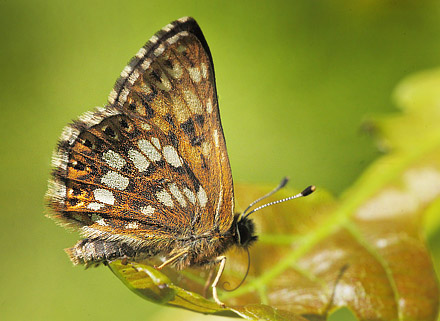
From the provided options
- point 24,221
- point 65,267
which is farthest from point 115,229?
point 24,221

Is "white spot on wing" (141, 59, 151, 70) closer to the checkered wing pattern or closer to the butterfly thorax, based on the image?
the checkered wing pattern

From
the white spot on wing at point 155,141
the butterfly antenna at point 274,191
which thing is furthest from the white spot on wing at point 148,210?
the butterfly antenna at point 274,191

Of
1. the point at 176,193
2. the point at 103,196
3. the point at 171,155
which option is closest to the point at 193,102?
the point at 171,155

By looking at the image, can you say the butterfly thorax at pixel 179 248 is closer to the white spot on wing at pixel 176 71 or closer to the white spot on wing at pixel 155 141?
the white spot on wing at pixel 155 141

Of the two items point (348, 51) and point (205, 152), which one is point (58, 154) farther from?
point (348, 51)

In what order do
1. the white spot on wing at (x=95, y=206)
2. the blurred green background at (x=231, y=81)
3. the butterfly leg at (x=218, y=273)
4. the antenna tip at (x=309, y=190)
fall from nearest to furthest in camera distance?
the butterfly leg at (x=218, y=273)
the white spot on wing at (x=95, y=206)
the antenna tip at (x=309, y=190)
the blurred green background at (x=231, y=81)

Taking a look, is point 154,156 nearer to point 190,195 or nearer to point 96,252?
point 190,195
